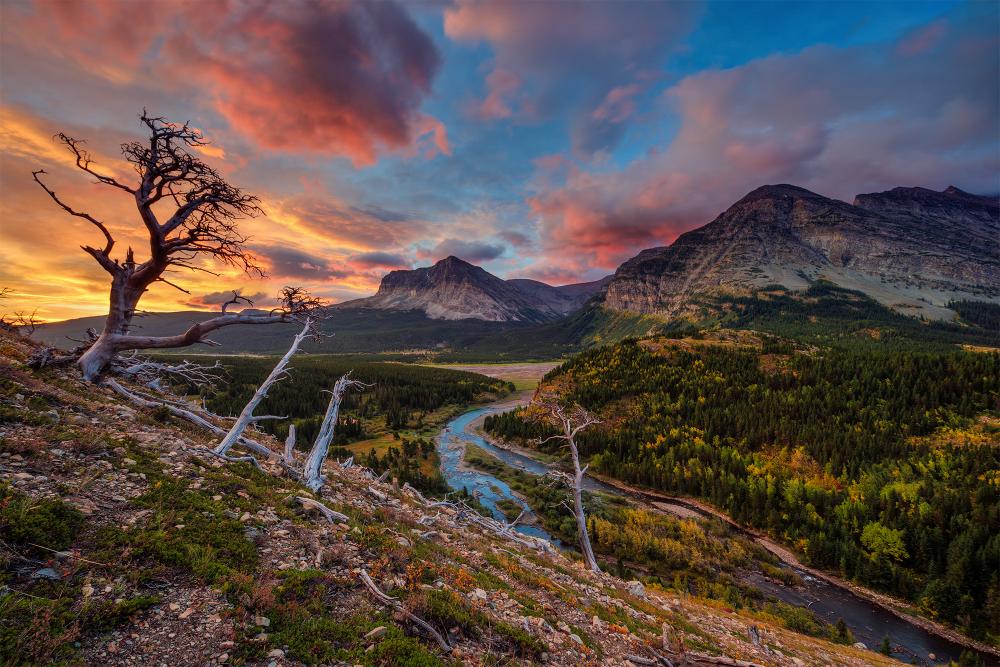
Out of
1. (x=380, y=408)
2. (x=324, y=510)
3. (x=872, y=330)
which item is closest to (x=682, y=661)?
(x=324, y=510)

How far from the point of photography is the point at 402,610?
7359 mm

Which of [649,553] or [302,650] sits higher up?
[302,650]

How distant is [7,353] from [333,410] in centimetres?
1079

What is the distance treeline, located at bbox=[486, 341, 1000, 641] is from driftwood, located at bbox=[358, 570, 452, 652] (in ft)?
112

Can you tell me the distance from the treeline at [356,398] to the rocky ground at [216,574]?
55.8 meters

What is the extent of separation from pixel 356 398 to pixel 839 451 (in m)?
98.2

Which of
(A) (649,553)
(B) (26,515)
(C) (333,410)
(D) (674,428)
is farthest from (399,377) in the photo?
(B) (26,515)

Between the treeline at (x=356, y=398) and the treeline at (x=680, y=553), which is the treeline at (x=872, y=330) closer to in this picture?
the treeline at (x=680, y=553)

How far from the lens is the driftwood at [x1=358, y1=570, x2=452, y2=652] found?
7018 millimetres

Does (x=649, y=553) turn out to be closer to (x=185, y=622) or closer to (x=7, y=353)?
(x=185, y=622)

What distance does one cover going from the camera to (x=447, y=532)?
49.9 ft

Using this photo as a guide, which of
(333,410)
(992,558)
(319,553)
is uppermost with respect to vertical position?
(333,410)

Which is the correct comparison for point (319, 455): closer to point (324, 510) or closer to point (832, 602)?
point (324, 510)

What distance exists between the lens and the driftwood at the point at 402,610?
23.0 feet
